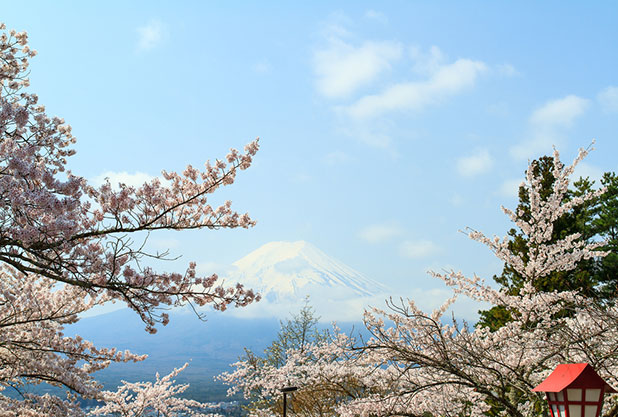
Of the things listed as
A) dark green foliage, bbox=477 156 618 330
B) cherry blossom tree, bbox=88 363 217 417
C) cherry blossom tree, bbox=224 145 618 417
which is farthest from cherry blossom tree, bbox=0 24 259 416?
dark green foliage, bbox=477 156 618 330

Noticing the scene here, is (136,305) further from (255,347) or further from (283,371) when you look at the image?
(255,347)

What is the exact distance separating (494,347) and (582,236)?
42.5 ft

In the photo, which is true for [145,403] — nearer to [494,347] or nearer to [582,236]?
[494,347]

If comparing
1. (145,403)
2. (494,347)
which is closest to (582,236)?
(494,347)

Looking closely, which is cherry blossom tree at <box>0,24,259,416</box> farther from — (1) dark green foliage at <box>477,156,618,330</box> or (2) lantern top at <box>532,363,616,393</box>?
(1) dark green foliage at <box>477,156,618,330</box>

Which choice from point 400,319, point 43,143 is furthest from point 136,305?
point 400,319

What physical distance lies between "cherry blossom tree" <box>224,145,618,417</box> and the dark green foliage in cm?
534

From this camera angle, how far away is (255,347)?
634 feet

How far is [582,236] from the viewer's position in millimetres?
17516

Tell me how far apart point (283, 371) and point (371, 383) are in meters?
4.87

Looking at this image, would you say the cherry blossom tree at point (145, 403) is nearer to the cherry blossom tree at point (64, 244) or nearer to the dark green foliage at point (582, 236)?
the cherry blossom tree at point (64, 244)

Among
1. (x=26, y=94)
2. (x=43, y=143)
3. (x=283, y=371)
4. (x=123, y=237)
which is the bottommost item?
(x=283, y=371)

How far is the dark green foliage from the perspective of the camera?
14109mm

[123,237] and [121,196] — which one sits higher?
[121,196]
